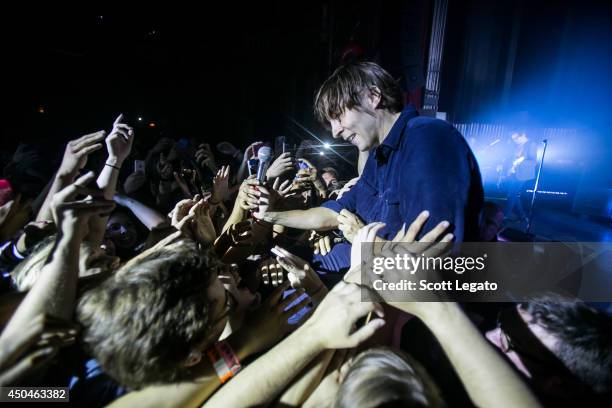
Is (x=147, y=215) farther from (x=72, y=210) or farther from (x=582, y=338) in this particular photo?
(x=582, y=338)

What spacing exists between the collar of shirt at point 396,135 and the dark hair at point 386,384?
3.31ft

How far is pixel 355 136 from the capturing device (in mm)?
1800

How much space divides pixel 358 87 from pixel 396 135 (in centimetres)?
43

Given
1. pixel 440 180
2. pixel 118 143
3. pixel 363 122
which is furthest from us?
pixel 118 143

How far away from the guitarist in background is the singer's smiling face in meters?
7.42

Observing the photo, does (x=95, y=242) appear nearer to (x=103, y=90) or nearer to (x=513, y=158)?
(x=103, y=90)

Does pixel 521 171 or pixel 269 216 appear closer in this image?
pixel 269 216

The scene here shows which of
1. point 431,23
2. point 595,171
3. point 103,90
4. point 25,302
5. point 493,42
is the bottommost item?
point 595,171

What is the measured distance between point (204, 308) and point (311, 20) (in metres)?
11.2

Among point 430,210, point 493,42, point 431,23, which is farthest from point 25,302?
point 493,42

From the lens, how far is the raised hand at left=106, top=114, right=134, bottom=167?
1.78m

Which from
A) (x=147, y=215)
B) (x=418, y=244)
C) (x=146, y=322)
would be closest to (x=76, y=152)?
(x=147, y=215)

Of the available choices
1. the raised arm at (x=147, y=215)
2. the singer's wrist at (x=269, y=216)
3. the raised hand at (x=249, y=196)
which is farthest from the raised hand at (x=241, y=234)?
the raised arm at (x=147, y=215)

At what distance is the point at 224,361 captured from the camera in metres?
1.03
